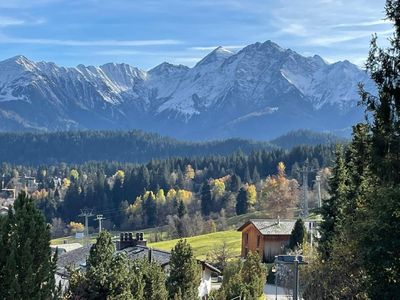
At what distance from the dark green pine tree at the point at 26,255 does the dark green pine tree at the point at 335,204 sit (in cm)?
1684

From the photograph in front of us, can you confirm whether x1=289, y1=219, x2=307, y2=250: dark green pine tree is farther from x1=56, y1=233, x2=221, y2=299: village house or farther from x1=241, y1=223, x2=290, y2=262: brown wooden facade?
x1=56, y1=233, x2=221, y2=299: village house

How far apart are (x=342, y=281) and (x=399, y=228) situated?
8.69 meters

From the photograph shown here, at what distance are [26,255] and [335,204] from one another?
19365mm

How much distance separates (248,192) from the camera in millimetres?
153375

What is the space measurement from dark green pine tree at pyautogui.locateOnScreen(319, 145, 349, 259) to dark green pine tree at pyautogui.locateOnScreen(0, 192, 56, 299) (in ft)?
55.2

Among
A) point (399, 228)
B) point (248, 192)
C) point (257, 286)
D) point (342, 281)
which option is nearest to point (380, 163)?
point (399, 228)

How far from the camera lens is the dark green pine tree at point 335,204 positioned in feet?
105

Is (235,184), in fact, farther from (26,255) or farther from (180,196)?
(26,255)

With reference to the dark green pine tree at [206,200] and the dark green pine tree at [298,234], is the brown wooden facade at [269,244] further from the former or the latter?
the dark green pine tree at [206,200]

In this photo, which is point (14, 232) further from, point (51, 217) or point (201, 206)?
point (51, 217)

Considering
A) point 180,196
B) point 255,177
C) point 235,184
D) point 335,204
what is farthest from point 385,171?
point 255,177

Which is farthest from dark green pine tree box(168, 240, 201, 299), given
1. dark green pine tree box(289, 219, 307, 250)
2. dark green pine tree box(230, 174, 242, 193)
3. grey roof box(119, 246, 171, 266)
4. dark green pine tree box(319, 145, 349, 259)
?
dark green pine tree box(230, 174, 242, 193)

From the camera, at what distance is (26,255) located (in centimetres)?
1794

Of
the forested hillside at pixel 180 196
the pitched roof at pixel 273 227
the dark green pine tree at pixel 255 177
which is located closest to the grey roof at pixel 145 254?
the pitched roof at pixel 273 227
